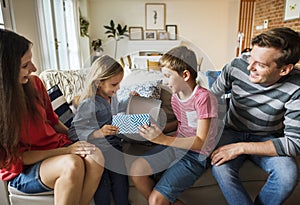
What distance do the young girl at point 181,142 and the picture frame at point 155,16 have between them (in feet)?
16.0

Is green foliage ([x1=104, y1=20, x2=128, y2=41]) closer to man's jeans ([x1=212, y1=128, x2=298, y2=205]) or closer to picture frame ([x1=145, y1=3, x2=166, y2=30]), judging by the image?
picture frame ([x1=145, y1=3, x2=166, y2=30])

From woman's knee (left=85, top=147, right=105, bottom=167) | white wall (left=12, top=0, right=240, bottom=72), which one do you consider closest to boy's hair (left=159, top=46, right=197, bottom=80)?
woman's knee (left=85, top=147, right=105, bottom=167)

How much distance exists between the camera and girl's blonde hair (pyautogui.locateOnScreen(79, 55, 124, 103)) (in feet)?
3.41

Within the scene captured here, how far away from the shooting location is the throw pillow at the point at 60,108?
125 cm

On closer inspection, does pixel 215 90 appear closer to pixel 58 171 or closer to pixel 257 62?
pixel 257 62

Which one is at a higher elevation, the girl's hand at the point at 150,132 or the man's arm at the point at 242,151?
the girl's hand at the point at 150,132

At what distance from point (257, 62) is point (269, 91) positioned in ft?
0.51

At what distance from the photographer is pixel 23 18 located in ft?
6.89

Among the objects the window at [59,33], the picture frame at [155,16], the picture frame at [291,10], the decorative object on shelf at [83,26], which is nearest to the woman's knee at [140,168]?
the window at [59,33]

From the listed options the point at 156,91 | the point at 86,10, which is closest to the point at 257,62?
the point at 156,91

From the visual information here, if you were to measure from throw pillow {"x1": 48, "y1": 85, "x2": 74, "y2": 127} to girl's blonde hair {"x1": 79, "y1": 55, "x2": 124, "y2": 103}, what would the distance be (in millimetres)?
264

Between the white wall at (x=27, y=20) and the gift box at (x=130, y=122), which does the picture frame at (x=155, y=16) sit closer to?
the white wall at (x=27, y=20)

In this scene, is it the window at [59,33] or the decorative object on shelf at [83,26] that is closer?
the window at [59,33]

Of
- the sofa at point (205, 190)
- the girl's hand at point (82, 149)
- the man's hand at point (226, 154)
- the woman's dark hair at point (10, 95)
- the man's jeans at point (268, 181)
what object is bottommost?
the sofa at point (205, 190)
